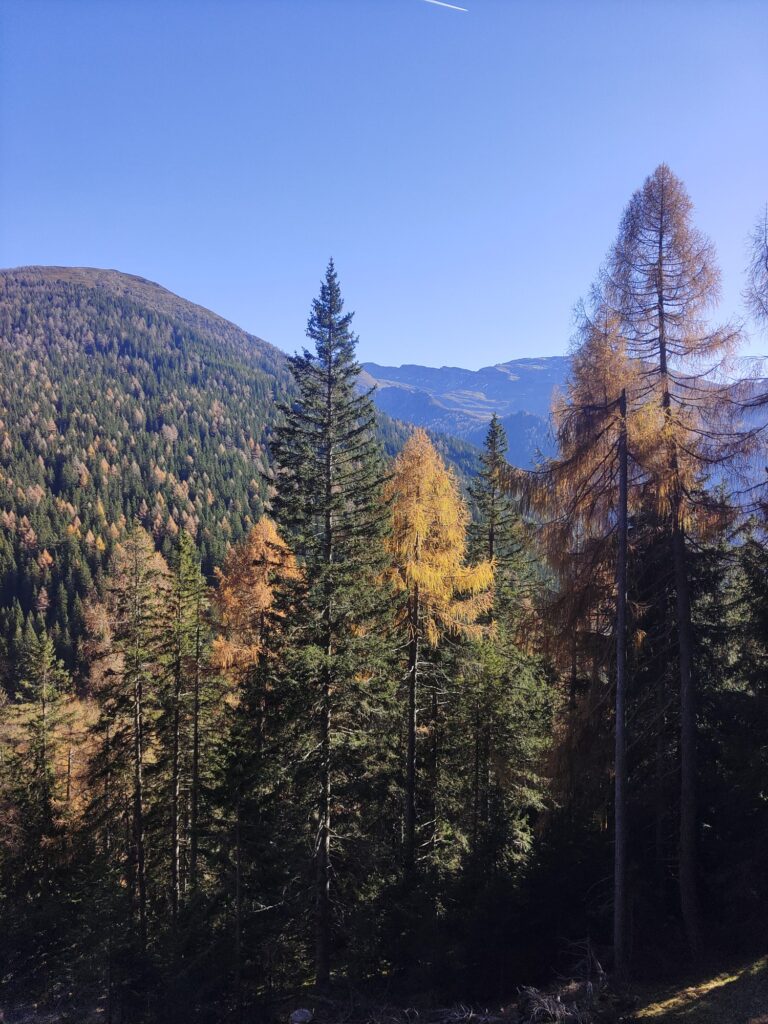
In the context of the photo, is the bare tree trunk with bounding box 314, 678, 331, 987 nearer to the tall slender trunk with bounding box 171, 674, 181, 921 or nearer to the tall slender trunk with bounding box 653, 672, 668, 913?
the tall slender trunk with bounding box 653, 672, 668, 913

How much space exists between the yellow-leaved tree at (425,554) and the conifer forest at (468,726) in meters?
0.09

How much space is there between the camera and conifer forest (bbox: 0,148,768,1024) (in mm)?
10672

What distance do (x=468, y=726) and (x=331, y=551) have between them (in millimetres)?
8018

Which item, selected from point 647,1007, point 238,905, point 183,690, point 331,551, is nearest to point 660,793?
point 647,1007

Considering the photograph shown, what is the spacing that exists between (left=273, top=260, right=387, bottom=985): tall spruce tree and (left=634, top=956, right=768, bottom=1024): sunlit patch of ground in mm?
7369

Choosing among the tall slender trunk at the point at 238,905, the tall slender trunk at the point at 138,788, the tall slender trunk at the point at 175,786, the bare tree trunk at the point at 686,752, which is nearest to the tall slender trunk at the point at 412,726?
the tall slender trunk at the point at 238,905

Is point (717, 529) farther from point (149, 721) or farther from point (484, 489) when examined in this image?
point (149, 721)

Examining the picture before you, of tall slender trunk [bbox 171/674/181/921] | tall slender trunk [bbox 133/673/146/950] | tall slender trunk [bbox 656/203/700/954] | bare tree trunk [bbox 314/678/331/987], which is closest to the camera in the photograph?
tall slender trunk [bbox 656/203/700/954]

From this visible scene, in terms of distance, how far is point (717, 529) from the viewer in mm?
10398

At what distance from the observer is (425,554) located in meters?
15.0

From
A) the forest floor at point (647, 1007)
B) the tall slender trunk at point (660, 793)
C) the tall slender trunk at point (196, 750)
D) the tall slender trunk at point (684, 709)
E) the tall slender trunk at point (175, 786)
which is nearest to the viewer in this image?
the forest floor at point (647, 1007)

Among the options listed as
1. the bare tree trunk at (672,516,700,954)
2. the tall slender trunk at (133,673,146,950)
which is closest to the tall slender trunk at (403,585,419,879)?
the bare tree trunk at (672,516,700,954)

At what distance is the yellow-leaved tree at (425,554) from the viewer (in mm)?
14920

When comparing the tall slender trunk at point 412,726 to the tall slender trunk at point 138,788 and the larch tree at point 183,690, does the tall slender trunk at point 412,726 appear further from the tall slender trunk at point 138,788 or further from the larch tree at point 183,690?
the tall slender trunk at point 138,788
